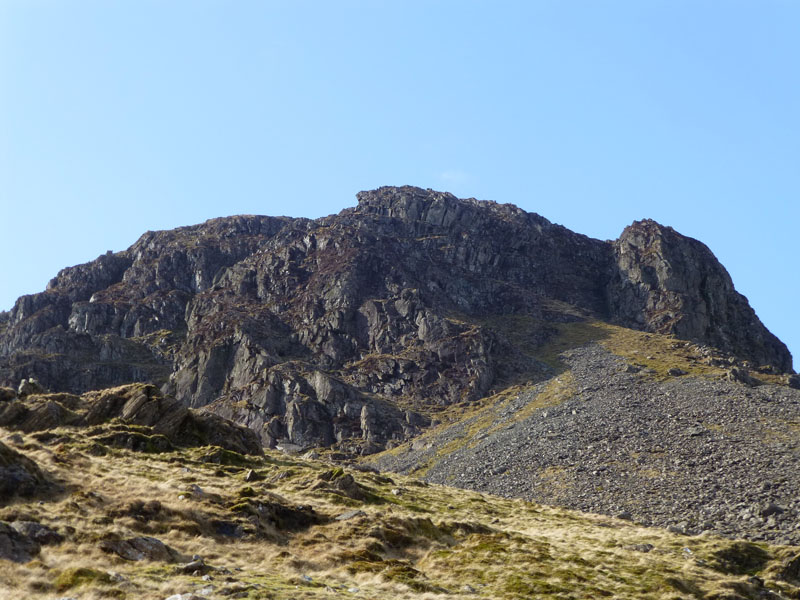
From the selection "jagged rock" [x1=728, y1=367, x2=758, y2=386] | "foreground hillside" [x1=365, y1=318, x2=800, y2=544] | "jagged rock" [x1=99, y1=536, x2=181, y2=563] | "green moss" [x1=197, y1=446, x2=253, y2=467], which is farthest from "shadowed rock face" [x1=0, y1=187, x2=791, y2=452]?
"jagged rock" [x1=99, y1=536, x2=181, y2=563]

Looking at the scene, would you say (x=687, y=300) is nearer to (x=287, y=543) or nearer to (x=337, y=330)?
(x=337, y=330)

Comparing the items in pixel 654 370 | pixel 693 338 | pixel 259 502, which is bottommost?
pixel 259 502

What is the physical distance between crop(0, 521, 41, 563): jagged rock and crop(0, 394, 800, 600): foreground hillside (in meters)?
0.07

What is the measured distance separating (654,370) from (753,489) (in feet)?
193

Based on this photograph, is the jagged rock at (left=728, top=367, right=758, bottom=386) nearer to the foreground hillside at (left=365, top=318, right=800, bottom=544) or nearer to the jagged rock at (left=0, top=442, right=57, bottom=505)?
the foreground hillside at (left=365, top=318, right=800, bottom=544)

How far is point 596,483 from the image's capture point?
74062 mm

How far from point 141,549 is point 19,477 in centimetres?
1197

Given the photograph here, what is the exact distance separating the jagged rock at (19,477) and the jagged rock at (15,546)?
759 centimetres

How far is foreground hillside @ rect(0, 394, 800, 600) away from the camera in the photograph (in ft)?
90.5

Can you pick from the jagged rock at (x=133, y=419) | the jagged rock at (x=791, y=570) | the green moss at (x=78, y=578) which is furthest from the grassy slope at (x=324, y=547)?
the jagged rock at (x=133, y=419)

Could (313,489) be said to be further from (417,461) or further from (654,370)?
(654,370)

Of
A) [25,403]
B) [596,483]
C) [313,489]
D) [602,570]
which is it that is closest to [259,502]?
[313,489]

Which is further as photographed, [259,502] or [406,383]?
[406,383]

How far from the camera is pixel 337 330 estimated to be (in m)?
161
